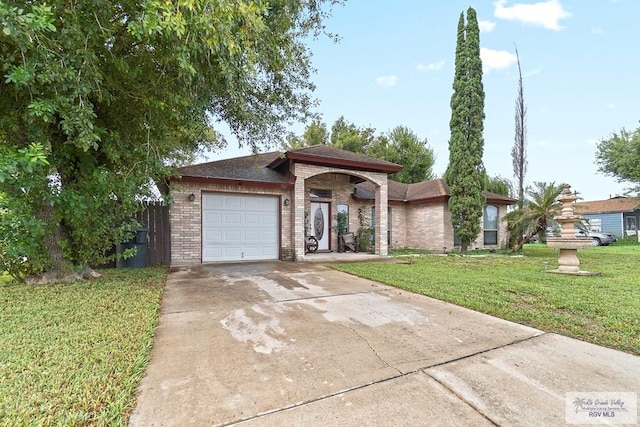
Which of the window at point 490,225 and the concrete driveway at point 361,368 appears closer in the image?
the concrete driveway at point 361,368

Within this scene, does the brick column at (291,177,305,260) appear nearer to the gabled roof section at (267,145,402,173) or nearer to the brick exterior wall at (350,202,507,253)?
the gabled roof section at (267,145,402,173)

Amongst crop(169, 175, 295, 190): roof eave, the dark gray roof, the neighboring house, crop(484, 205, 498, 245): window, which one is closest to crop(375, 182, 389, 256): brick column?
the dark gray roof

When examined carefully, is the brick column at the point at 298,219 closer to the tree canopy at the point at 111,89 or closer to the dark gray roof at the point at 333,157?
the dark gray roof at the point at 333,157

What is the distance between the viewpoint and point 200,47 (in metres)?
3.84

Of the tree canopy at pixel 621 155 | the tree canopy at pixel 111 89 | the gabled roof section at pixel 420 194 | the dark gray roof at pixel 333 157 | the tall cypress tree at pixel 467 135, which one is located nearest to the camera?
the tree canopy at pixel 111 89

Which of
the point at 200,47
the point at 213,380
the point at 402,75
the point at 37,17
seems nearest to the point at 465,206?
Result: the point at 402,75

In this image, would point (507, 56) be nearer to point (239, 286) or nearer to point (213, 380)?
point (239, 286)

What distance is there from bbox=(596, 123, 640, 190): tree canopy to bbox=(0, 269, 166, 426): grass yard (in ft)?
86.4

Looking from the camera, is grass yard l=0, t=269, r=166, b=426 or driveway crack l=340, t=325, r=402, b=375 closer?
grass yard l=0, t=269, r=166, b=426

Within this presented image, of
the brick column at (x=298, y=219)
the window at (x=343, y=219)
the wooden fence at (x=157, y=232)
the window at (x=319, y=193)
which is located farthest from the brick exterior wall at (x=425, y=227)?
the wooden fence at (x=157, y=232)
